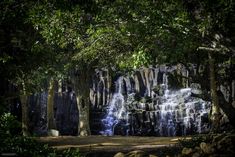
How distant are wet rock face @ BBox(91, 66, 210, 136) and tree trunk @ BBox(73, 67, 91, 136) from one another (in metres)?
5.94

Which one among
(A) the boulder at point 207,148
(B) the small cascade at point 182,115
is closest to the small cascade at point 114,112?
(B) the small cascade at point 182,115

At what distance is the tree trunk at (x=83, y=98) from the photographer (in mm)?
30173

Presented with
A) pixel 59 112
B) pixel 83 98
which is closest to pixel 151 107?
pixel 83 98

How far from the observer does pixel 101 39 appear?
20.0 m

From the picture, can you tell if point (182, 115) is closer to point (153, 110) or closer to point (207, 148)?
point (153, 110)

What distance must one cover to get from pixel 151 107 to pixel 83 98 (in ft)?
24.3

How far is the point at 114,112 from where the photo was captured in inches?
1474

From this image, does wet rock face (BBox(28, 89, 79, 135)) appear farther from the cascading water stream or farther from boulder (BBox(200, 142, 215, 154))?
boulder (BBox(200, 142, 215, 154))

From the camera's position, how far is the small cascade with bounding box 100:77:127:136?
36.3 metres

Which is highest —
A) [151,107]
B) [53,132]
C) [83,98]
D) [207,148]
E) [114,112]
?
[83,98]

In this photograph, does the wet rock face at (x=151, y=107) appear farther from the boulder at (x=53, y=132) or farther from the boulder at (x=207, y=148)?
the boulder at (x=207, y=148)

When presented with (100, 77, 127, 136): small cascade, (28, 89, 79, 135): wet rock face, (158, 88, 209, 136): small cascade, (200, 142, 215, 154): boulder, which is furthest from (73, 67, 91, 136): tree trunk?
(200, 142, 215, 154): boulder

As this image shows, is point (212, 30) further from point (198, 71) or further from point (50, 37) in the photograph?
point (198, 71)

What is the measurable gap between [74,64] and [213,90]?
29.2 feet
